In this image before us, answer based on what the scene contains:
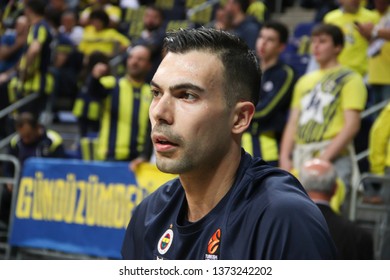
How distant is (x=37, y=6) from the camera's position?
36.8 feet

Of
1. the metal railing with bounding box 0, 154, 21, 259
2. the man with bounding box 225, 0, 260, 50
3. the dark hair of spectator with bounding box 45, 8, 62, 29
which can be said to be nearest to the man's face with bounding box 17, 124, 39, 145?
the metal railing with bounding box 0, 154, 21, 259

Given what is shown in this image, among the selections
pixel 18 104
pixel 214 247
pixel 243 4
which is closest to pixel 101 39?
pixel 18 104

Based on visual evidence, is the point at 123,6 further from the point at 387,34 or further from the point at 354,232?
the point at 354,232

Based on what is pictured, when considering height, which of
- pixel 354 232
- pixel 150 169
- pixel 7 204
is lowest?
pixel 7 204

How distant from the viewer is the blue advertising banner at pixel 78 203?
7.91 metres

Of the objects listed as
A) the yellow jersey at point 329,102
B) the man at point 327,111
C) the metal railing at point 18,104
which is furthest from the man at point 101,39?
the yellow jersey at point 329,102

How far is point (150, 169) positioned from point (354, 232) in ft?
11.0

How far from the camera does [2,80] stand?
40.8 feet

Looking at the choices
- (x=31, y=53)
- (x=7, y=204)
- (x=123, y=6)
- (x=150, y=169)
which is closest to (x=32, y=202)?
(x=7, y=204)

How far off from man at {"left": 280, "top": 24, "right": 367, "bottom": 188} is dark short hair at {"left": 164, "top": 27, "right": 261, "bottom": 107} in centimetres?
419

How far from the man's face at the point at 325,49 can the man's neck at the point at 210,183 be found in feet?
14.9

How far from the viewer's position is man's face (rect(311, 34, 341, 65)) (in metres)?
7.11

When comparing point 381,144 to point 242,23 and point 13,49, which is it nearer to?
point 242,23

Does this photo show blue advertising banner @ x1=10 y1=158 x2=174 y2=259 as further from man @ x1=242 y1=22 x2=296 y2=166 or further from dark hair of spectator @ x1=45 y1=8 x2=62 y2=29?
dark hair of spectator @ x1=45 y1=8 x2=62 y2=29
